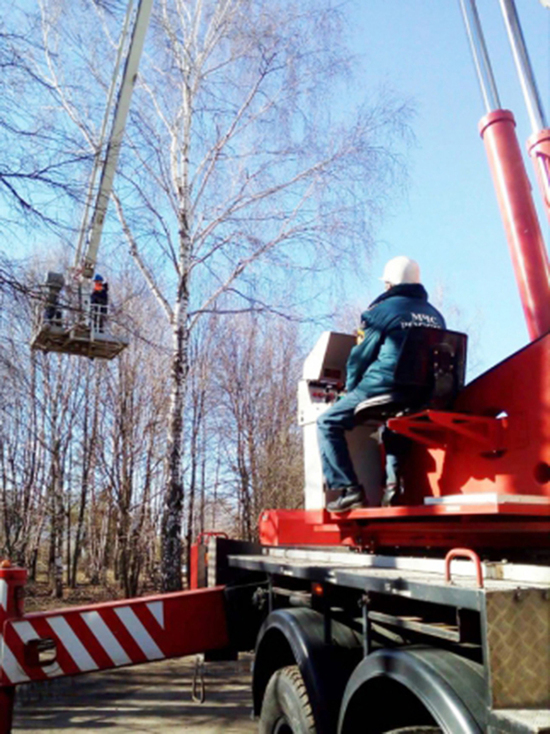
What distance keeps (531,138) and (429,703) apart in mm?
3094

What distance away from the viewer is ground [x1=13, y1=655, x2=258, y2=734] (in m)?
6.44

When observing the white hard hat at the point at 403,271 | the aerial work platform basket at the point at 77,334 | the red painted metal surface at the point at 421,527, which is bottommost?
the red painted metal surface at the point at 421,527

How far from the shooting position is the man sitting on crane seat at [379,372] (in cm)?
357

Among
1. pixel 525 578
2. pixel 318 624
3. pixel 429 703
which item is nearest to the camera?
pixel 429 703

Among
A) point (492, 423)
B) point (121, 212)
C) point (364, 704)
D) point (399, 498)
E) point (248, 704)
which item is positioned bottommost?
point (248, 704)

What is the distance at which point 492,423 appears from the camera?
3.08 metres

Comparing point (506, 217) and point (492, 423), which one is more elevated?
point (506, 217)

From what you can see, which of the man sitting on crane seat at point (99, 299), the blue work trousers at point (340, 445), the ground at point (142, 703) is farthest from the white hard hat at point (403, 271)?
the man sitting on crane seat at point (99, 299)

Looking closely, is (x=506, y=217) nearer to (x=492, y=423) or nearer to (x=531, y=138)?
(x=531, y=138)

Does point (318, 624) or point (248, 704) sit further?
point (248, 704)

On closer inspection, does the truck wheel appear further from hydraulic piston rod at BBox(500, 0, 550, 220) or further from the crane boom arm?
the crane boom arm

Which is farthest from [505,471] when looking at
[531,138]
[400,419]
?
[531,138]

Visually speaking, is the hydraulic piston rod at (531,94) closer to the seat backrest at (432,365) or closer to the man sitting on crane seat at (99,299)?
the seat backrest at (432,365)

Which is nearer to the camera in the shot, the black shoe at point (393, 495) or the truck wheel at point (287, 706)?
the truck wheel at point (287, 706)
